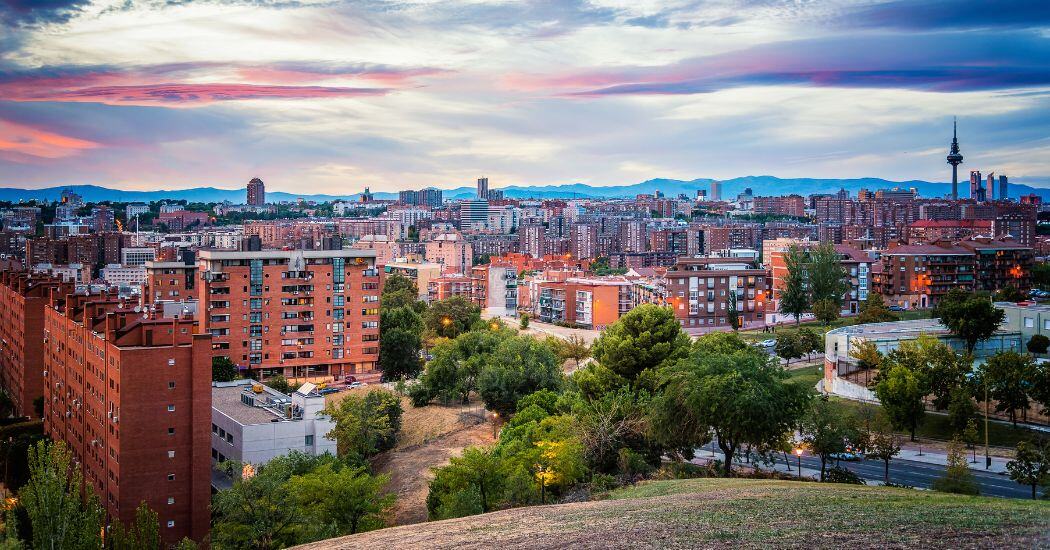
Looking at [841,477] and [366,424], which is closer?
[841,477]

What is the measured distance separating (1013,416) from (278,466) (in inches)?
868

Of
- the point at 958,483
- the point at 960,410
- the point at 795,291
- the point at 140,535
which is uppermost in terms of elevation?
the point at 795,291

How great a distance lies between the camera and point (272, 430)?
26781mm

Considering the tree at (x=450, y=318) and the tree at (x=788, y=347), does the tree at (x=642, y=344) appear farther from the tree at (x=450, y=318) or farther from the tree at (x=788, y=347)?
the tree at (x=450, y=318)

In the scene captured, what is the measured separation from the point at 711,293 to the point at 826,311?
361 inches

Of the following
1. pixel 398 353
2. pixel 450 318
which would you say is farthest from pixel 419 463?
pixel 450 318

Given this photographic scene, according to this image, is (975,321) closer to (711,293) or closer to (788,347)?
(788,347)

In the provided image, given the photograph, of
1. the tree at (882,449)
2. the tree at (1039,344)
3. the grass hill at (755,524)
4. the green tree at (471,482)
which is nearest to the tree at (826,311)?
the tree at (1039,344)

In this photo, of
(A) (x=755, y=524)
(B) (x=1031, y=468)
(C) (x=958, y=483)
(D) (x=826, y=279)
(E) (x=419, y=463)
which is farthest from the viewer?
(D) (x=826, y=279)

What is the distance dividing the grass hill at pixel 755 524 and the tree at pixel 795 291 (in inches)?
1644

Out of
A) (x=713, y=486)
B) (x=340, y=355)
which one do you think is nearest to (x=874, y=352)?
(x=713, y=486)

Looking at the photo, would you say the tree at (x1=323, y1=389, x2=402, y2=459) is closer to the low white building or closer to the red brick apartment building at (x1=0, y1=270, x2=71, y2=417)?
the low white building

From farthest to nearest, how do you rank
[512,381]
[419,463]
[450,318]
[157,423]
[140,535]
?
[450,318] → [512,381] → [419,463] → [157,423] → [140,535]

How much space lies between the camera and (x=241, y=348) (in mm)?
44938
